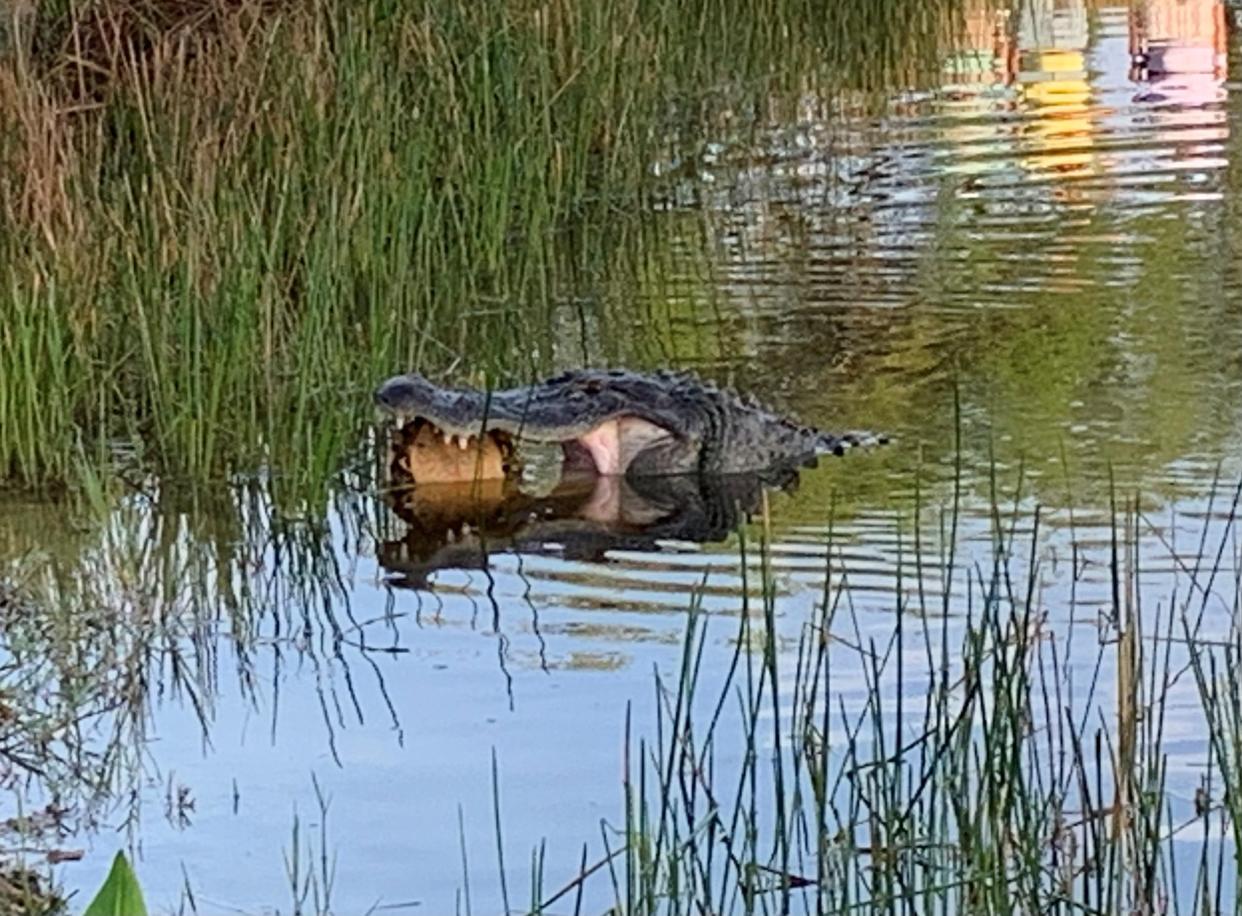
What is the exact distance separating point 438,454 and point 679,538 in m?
0.80

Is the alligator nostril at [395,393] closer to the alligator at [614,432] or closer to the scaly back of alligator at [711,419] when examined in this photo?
the alligator at [614,432]

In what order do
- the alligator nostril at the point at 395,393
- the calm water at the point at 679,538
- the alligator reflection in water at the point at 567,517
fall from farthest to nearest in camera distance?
1. the alligator nostril at the point at 395,393
2. the alligator reflection in water at the point at 567,517
3. the calm water at the point at 679,538

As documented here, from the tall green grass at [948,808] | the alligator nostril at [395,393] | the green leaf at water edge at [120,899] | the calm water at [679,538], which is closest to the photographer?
the green leaf at water edge at [120,899]

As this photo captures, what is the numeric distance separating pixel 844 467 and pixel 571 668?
1.83 m

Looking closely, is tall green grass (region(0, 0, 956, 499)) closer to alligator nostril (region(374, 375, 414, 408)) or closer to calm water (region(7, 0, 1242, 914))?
alligator nostril (region(374, 375, 414, 408))

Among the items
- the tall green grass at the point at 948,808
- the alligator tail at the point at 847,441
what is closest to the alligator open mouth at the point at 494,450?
the alligator tail at the point at 847,441

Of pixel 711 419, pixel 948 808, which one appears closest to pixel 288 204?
pixel 711 419

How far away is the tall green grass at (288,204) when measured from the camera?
7.19m

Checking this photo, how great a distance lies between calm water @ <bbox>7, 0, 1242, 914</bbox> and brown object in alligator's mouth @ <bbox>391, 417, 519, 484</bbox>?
145mm

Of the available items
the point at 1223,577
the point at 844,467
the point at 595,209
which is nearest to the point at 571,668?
the point at 1223,577

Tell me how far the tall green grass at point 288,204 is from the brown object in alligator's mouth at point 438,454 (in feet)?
0.59

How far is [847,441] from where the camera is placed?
742cm

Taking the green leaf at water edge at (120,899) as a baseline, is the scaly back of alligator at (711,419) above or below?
above

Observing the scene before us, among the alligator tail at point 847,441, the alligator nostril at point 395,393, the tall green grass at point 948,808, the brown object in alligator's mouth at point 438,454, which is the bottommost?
the tall green grass at point 948,808
